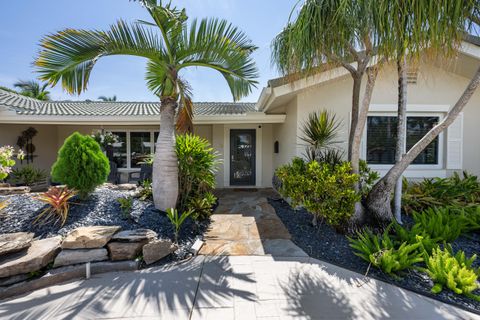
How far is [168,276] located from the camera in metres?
3.24

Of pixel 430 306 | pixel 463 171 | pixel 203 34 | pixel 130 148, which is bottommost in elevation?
pixel 430 306

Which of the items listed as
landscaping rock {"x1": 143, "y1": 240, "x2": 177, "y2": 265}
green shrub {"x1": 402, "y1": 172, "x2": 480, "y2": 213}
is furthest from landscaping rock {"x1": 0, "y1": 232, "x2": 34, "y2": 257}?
green shrub {"x1": 402, "y1": 172, "x2": 480, "y2": 213}

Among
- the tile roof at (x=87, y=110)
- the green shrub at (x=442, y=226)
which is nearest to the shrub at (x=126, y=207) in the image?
the tile roof at (x=87, y=110)

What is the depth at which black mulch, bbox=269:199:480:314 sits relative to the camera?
2.91m

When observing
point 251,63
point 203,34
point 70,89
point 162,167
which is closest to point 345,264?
point 162,167

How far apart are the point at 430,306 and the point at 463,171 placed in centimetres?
611

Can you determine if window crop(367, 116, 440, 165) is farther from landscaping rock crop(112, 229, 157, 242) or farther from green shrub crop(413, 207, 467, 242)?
landscaping rock crop(112, 229, 157, 242)

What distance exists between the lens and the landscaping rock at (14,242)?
3114mm

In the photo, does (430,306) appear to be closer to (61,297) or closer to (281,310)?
(281,310)

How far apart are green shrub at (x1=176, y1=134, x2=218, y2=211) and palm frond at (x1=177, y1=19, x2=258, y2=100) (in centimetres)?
161

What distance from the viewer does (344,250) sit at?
3.98 m

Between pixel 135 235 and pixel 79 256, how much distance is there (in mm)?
770

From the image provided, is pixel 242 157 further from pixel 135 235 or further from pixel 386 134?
pixel 135 235

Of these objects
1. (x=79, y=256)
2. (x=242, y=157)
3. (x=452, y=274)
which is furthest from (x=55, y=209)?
(x=242, y=157)
